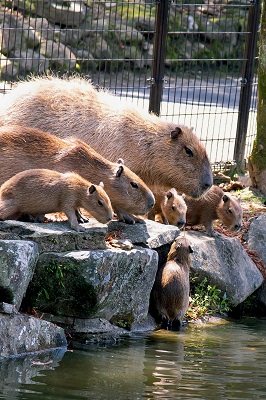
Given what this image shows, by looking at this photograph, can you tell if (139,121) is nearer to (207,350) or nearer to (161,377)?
Result: (207,350)

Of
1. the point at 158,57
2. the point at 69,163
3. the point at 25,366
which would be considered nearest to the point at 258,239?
the point at 158,57

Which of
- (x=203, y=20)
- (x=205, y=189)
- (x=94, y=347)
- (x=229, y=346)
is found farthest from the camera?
(x=203, y=20)

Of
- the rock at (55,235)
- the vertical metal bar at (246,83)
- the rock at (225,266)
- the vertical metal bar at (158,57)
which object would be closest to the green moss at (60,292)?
the rock at (55,235)

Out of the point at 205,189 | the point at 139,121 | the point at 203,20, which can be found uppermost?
the point at 203,20

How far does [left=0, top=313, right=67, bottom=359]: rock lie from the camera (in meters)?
6.31

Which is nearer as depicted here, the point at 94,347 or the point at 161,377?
the point at 161,377

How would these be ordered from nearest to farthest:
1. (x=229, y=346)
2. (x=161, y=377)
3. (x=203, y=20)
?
(x=161, y=377) → (x=229, y=346) → (x=203, y=20)

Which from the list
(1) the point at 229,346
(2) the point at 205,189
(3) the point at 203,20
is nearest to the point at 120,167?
(2) the point at 205,189

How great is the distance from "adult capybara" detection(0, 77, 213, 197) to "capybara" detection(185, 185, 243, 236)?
1.23 feet

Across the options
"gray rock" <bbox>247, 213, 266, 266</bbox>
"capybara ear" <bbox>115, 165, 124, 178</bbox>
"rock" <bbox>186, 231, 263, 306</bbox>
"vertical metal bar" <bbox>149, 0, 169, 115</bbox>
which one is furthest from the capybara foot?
"vertical metal bar" <bbox>149, 0, 169, 115</bbox>

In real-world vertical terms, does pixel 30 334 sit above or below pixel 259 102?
below

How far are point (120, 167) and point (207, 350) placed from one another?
1693mm

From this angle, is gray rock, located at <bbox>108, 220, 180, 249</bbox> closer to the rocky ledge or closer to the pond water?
the rocky ledge

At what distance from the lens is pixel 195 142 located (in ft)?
28.4
